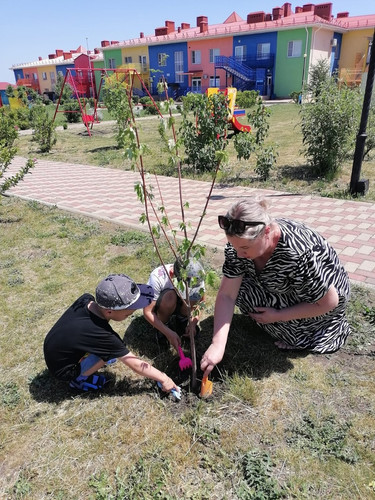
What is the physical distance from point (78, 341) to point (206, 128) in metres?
5.79

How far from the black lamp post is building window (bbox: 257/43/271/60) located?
27.0m

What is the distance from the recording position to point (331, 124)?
6160 millimetres

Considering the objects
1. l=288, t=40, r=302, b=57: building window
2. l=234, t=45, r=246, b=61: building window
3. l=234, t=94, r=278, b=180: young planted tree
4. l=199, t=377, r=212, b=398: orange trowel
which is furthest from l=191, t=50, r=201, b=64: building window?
l=199, t=377, r=212, b=398: orange trowel

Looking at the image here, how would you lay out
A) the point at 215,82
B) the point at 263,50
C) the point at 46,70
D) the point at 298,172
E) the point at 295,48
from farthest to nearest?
the point at 46,70 < the point at 215,82 < the point at 263,50 < the point at 295,48 < the point at 298,172

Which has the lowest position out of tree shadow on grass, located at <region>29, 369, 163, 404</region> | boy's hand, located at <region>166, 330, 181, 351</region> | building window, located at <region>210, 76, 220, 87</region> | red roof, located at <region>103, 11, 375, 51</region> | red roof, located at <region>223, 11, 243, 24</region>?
tree shadow on grass, located at <region>29, 369, 163, 404</region>

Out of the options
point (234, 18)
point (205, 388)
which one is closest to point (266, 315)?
point (205, 388)

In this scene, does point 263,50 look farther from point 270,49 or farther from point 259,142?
point 259,142

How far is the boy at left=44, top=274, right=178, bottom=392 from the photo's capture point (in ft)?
6.65

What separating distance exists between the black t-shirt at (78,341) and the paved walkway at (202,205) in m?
2.26

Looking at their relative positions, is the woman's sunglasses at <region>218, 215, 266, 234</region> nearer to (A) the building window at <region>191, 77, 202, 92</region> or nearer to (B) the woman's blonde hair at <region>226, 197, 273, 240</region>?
(B) the woman's blonde hair at <region>226, 197, 273, 240</region>

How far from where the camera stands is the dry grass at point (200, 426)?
5.67ft

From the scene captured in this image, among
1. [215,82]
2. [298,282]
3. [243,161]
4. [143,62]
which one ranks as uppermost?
[143,62]

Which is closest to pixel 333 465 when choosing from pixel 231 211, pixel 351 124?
pixel 231 211

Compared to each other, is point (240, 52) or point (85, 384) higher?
point (240, 52)
